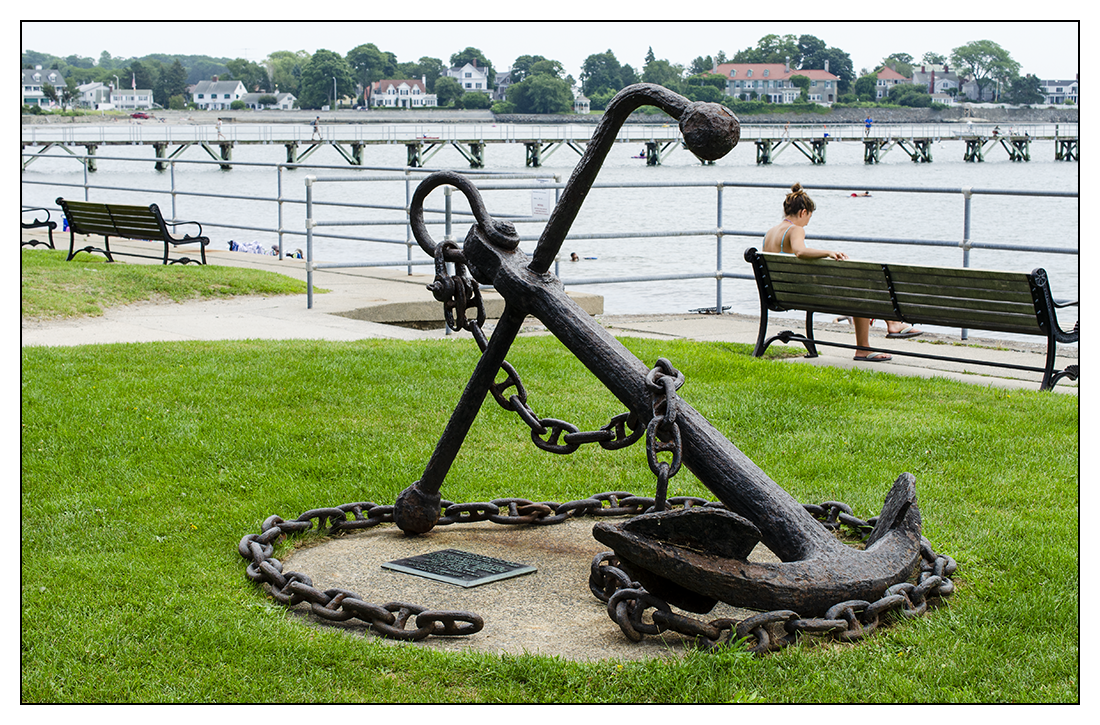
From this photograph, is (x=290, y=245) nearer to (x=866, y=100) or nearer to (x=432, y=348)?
(x=432, y=348)

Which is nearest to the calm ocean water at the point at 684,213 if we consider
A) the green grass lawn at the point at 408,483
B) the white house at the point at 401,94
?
the green grass lawn at the point at 408,483

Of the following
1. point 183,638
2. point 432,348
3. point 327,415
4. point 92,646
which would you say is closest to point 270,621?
point 183,638

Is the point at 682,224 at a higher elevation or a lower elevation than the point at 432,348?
higher

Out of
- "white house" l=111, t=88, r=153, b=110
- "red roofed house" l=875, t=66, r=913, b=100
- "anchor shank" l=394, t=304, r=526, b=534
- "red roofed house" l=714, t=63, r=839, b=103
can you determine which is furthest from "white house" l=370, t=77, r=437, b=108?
"anchor shank" l=394, t=304, r=526, b=534

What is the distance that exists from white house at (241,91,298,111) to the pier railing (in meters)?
65.9

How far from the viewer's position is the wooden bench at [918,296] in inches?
297

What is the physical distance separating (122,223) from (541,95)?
83.8m

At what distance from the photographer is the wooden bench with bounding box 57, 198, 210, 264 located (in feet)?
46.7

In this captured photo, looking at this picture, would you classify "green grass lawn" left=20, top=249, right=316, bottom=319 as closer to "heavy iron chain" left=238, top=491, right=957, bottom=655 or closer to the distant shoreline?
"heavy iron chain" left=238, top=491, right=957, bottom=655

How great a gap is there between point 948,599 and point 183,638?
2.43m

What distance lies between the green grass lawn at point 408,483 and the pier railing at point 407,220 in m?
1.51

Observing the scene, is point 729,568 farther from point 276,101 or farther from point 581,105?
point 276,101

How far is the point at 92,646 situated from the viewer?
358 cm

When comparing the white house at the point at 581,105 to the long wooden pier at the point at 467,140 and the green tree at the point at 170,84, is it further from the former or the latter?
the green tree at the point at 170,84
